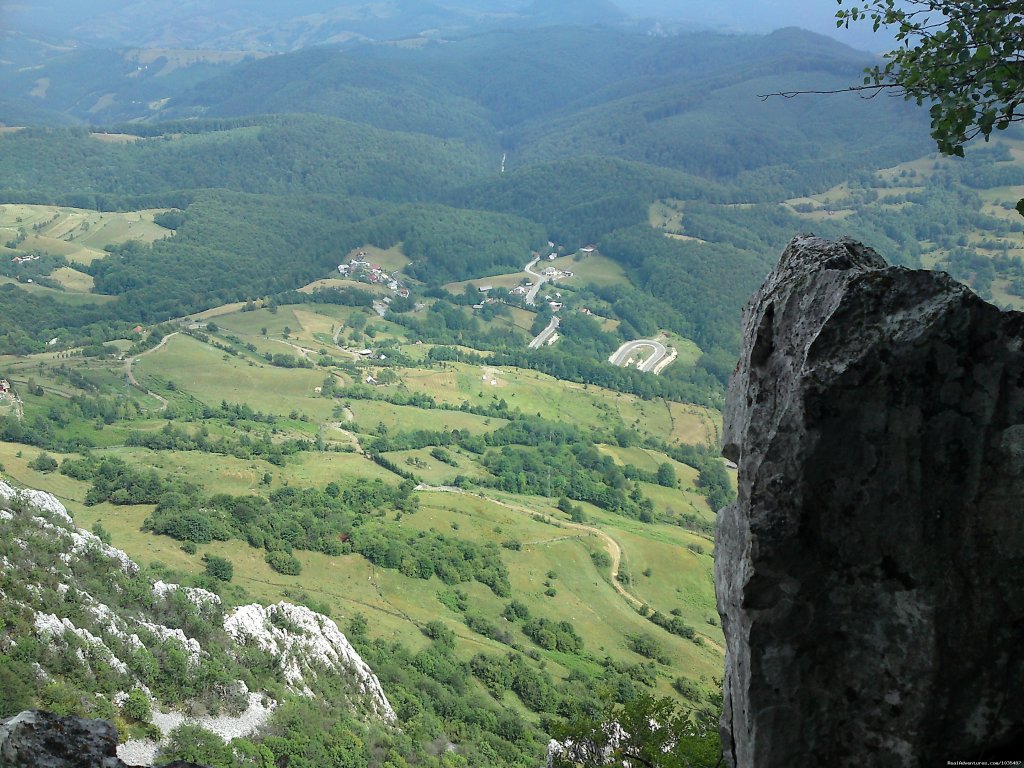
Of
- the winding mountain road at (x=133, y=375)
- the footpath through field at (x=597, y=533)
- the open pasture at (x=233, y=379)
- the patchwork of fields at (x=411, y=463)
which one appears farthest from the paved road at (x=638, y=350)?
the winding mountain road at (x=133, y=375)

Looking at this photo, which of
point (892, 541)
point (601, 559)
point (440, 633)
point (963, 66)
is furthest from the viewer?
point (601, 559)

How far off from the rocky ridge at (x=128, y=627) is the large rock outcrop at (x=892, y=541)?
2605 centimetres

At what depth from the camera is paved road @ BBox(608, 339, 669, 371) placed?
6905 inches

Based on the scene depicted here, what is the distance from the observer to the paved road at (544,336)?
181m

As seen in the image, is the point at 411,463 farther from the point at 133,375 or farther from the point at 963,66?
the point at 963,66

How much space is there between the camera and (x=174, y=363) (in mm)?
129875

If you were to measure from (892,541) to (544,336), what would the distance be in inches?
7015

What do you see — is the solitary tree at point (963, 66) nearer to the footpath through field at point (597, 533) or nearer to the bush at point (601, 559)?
the footpath through field at point (597, 533)

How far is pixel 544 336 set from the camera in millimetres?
187125

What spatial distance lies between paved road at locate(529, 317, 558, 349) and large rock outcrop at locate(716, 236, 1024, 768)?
16837 cm

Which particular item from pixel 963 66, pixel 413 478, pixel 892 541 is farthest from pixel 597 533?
pixel 892 541

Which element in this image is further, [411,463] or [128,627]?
[411,463]

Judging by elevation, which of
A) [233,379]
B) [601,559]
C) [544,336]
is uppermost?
[233,379]

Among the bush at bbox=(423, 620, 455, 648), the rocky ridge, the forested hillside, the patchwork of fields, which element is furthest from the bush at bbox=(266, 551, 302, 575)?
the rocky ridge
